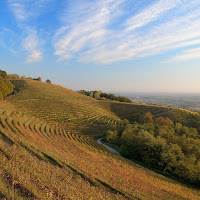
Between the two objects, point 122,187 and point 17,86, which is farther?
point 17,86

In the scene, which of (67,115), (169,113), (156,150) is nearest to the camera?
(156,150)

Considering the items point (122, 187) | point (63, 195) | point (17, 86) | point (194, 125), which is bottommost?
point (194, 125)

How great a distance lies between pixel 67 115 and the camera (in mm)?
46719

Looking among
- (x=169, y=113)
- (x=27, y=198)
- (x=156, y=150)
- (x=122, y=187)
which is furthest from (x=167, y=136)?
(x=27, y=198)

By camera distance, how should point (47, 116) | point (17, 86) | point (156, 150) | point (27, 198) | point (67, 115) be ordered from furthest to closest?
point (17, 86)
point (67, 115)
point (47, 116)
point (156, 150)
point (27, 198)

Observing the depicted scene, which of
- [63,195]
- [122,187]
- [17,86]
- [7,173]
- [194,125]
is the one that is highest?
[17,86]

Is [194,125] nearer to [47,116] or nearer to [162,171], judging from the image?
[162,171]

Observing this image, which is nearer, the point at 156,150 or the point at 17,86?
the point at 156,150

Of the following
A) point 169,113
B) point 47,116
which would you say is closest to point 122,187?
point 47,116

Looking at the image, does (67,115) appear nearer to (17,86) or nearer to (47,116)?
(47,116)

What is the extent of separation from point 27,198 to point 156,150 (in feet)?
86.3

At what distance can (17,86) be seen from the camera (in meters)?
72.1

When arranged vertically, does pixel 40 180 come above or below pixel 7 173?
below

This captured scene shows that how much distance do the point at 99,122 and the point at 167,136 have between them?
73.7 feet
